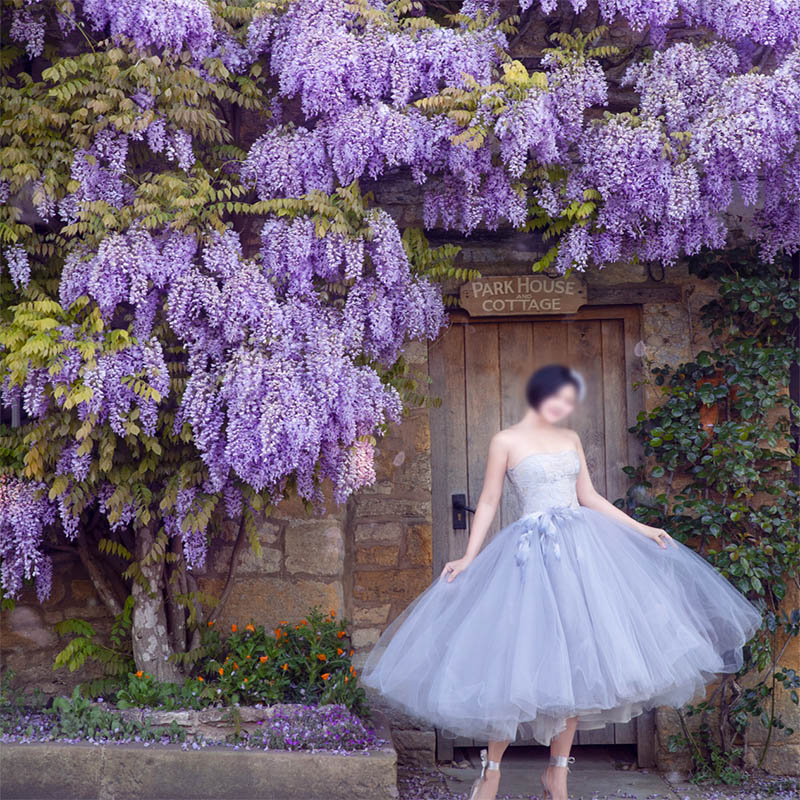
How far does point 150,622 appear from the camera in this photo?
419cm

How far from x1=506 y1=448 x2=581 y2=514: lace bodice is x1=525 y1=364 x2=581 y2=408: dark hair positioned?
8.8 inches

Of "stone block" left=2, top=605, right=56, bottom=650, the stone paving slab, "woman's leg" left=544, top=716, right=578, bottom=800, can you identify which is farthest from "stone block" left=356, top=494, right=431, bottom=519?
"stone block" left=2, top=605, right=56, bottom=650

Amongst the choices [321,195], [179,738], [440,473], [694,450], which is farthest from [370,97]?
[179,738]

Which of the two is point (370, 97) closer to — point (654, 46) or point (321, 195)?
point (321, 195)

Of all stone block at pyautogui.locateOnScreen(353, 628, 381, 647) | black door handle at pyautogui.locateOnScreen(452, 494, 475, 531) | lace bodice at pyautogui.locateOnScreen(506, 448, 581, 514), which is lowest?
stone block at pyautogui.locateOnScreen(353, 628, 381, 647)

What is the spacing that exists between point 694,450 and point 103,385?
2.59m

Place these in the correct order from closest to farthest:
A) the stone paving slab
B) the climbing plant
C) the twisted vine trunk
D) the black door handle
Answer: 1. the twisted vine trunk
2. the stone paving slab
3. the climbing plant
4. the black door handle

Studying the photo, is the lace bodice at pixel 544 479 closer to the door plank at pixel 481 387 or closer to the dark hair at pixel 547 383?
the dark hair at pixel 547 383

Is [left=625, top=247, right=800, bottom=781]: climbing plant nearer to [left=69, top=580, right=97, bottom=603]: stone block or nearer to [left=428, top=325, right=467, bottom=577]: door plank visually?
[left=428, top=325, right=467, bottom=577]: door plank

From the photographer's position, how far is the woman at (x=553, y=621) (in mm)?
3287

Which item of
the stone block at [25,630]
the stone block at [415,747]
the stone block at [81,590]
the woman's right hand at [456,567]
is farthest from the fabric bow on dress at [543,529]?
the stone block at [25,630]

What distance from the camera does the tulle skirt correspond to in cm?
328

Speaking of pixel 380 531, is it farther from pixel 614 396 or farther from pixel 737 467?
pixel 737 467

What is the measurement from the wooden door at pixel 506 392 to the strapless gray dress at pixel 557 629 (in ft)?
3.63
